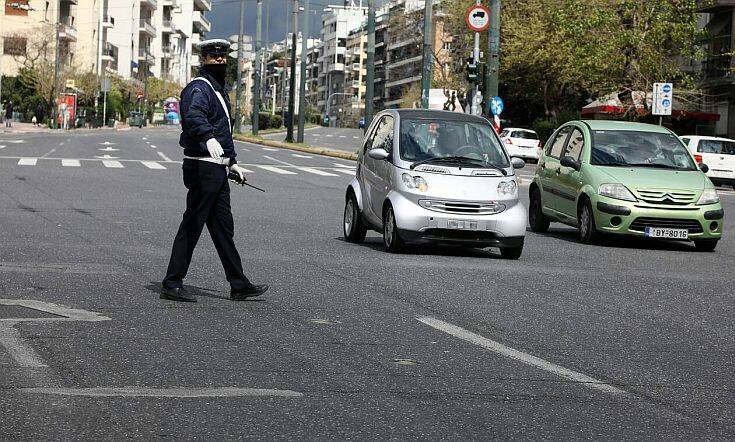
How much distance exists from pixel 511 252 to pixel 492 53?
22.9 m

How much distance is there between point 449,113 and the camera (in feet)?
52.3

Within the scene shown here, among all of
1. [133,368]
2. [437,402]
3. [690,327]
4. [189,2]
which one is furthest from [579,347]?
[189,2]

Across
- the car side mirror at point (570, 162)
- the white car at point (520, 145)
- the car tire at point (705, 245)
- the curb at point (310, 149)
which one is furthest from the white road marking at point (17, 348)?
the white car at point (520, 145)

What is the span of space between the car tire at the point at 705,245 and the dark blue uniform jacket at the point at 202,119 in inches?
355

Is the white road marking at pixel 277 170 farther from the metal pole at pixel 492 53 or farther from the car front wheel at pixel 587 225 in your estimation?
the car front wheel at pixel 587 225

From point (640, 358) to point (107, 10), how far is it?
134m

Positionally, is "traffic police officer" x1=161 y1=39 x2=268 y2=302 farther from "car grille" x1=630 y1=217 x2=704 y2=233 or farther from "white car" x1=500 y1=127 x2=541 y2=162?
"white car" x1=500 y1=127 x2=541 y2=162

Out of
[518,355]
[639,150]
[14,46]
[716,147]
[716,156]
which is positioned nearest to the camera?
[518,355]

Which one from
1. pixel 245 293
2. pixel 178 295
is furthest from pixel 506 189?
pixel 178 295

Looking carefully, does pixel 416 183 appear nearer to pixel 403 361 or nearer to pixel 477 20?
pixel 403 361

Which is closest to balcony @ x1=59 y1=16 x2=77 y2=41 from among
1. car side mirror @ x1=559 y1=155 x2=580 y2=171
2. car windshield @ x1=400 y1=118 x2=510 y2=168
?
car side mirror @ x1=559 y1=155 x2=580 y2=171

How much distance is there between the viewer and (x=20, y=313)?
909 cm

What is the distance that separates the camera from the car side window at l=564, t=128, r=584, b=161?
1861cm

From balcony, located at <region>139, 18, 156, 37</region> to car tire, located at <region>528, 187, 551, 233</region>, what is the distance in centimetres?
13172
